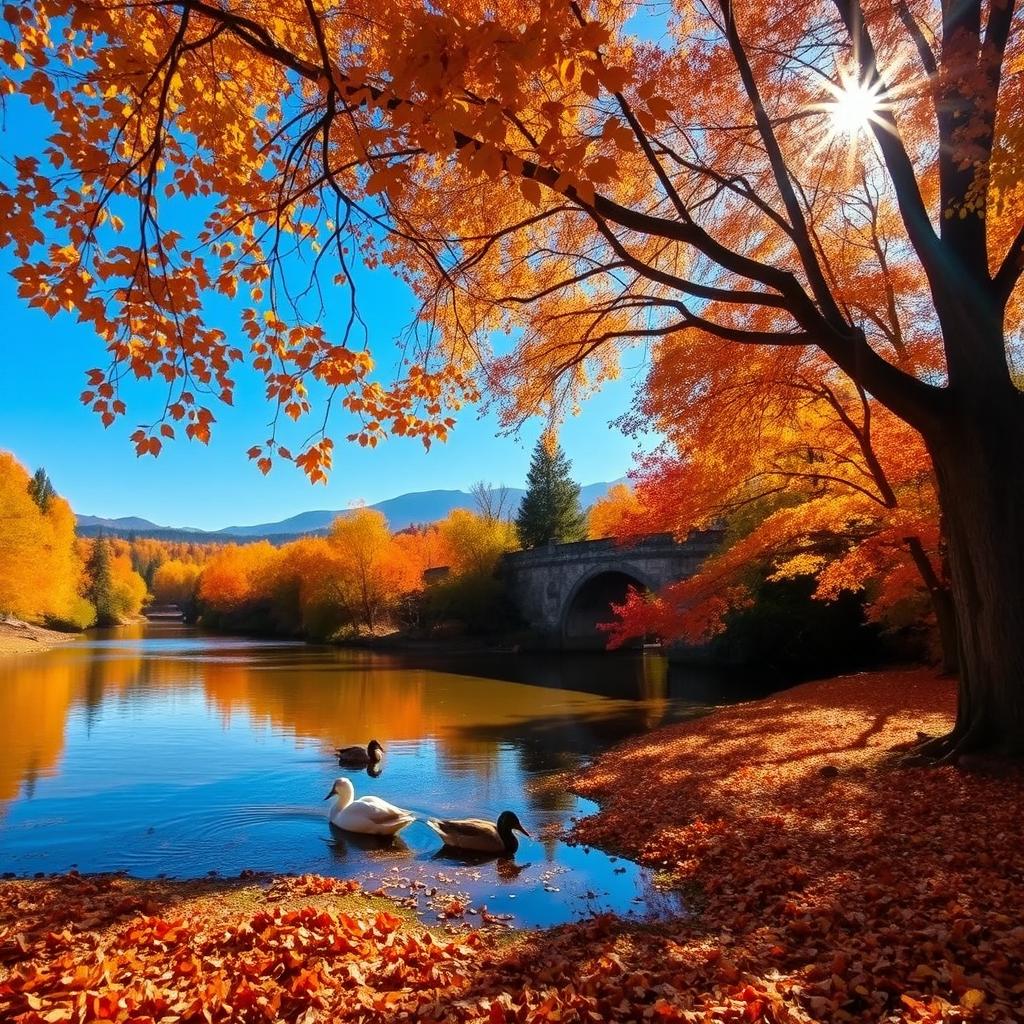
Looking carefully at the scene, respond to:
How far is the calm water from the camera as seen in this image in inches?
273

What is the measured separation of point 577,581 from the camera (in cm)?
4062

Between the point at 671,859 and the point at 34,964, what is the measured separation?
15.3ft

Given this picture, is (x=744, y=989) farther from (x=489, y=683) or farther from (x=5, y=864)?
(x=489, y=683)

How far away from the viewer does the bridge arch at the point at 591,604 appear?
40.9 m

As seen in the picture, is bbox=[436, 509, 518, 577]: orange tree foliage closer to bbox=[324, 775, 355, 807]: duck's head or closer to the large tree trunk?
bbox=[324, 775, 355, 807]: duck's head

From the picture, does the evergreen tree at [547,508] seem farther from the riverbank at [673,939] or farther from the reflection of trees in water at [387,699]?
the riverbank at [673,939]

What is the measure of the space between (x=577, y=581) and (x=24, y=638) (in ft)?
95.4

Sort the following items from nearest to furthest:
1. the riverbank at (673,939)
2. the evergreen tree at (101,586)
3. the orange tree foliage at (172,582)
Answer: the riverbank at (673,939) → the evergreen tree at (101,586) → the orange tree foliage at (172,582)

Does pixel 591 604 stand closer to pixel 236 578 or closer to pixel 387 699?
pixel 387 699

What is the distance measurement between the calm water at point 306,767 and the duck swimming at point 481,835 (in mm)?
198

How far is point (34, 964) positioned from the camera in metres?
3.47

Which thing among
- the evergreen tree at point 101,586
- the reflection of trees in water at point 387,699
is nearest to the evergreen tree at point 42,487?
the evergreen tree at point 101,586

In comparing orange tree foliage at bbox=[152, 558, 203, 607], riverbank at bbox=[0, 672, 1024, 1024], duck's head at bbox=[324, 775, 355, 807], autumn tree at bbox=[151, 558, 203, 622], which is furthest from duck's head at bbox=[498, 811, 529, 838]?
orange tree foliage at bbox=[152, 558, 203, 607]

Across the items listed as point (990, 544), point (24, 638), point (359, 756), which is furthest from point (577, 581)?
point (990, 544)
